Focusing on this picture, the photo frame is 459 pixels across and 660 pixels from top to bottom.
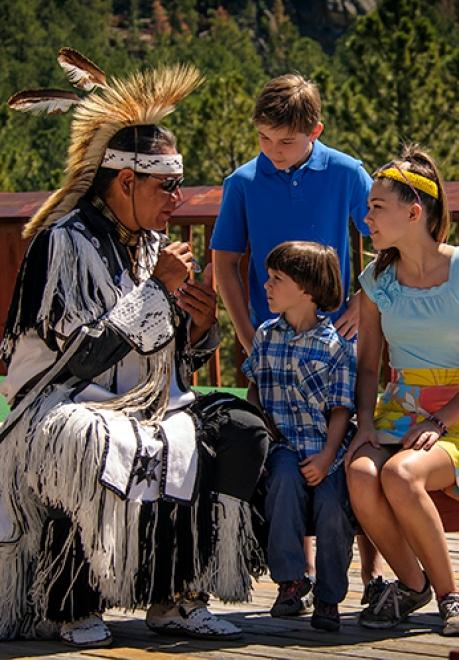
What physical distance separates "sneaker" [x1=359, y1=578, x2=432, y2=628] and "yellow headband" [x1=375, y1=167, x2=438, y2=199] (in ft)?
3.04

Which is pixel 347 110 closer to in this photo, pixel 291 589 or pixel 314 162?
pixel 314 162

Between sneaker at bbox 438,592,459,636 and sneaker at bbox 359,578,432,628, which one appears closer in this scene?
sneaker at bbox 438,592,459,636

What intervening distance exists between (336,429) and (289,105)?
829mm

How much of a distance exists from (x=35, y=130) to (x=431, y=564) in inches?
1290

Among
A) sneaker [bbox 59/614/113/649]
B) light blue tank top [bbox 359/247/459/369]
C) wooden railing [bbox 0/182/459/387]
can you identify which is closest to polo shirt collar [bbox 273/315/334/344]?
light blue tank top [bbox 359/247/459/369]

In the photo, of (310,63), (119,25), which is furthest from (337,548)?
(119,25)

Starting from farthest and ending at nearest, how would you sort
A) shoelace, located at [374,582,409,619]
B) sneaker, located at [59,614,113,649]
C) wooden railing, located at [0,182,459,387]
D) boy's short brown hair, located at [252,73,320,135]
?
wooden railing, located at [0,182,459,387], boy's short brown hair, located at [252,73,320,135], shoelace, located at [374,582,409,619], sneaker, located at [59,614,113,649]

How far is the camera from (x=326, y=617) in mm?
3574

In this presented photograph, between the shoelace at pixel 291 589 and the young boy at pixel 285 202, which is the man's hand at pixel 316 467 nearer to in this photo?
the shoelace at pixel 291 589

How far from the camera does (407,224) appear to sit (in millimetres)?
3684

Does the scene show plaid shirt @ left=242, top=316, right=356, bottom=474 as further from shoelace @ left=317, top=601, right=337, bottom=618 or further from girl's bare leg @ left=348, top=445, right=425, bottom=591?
shoelace @ left=317, top=601, right=337, bottom=618

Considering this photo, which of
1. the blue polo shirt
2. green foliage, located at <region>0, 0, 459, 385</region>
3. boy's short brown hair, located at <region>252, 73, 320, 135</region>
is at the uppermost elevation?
green foliage, located at <region>0, 0, 459, 385</region>

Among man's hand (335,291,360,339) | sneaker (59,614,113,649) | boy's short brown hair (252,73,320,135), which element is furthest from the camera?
man's hand (335,291,360,339)

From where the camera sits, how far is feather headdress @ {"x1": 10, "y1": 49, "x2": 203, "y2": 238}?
12.3ft
